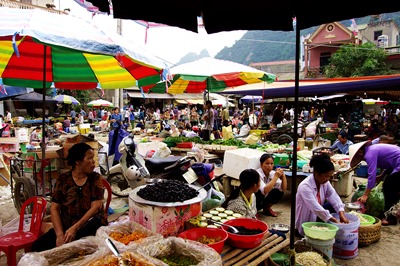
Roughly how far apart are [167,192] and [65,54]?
281 centimetres

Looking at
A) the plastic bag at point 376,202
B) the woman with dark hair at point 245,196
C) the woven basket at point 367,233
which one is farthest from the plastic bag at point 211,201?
the plastic bag at point 376,202

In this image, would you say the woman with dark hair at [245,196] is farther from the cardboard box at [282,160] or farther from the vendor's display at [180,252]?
the cardboard box at [282,160]

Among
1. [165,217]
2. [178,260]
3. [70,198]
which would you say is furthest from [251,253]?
[70,198]

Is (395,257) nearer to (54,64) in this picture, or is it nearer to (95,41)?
(95,41)

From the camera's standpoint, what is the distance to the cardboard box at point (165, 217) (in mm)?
3252

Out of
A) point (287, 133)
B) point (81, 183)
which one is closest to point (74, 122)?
point (287, 133)

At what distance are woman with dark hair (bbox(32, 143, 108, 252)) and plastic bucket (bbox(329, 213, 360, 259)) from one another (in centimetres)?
301

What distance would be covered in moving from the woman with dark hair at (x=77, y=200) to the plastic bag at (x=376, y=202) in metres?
4.46

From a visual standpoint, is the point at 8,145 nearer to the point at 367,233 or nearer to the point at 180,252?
the point at 180,252

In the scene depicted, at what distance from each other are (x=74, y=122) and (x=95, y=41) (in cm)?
2586

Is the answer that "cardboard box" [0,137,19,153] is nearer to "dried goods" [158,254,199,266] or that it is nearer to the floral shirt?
the floral shirt

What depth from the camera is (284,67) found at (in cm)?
5247

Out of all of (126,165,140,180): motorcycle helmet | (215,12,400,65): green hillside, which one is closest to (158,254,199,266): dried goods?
(126,165,140,180): motorcycle helmet

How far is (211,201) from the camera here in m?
4.87
